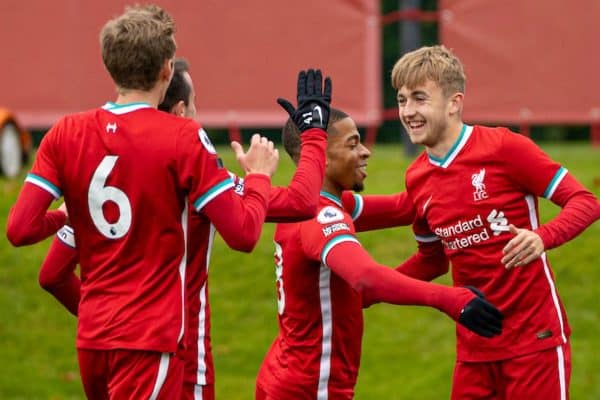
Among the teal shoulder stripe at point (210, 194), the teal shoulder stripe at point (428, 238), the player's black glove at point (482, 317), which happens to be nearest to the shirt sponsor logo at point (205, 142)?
the teal shoulder stripe at point (210, 194)

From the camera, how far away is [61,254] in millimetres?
4648

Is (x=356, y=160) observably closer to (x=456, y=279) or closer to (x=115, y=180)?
(x=456, y=279)

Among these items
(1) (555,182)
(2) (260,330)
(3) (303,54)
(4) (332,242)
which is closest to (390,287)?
(4) (332,242)

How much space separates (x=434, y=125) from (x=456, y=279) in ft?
2.19

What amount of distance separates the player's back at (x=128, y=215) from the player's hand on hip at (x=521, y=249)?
1.30 meters

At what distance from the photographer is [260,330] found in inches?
361

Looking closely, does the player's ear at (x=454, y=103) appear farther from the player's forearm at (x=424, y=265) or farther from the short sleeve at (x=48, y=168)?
the short sleeve at (x=48, y=168)

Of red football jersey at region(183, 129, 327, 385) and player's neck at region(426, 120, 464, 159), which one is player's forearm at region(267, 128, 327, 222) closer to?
red football jersey at region(183, 129, 327, 385)

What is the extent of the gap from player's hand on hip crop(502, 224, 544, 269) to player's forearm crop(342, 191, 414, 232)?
879 mm

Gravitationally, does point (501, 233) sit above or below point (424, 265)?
above

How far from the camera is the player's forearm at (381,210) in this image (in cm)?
550

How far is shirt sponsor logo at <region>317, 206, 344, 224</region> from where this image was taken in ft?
16.0

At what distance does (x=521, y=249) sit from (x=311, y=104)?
99 centimetres

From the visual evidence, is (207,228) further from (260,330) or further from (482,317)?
(260,330)
